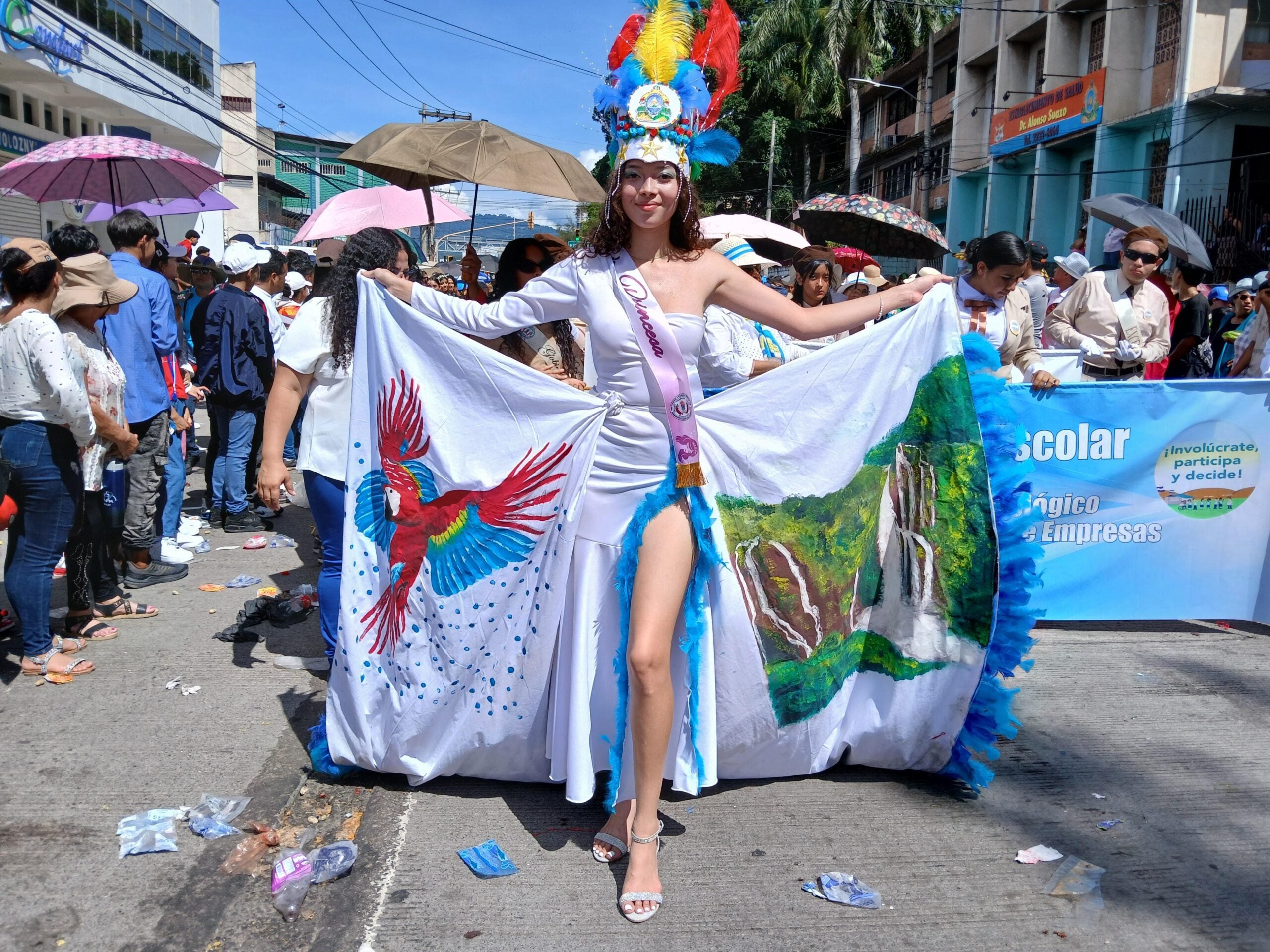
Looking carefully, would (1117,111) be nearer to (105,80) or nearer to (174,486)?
(174,486)

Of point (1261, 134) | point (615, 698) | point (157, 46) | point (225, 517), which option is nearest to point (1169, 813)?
point (615, 698)

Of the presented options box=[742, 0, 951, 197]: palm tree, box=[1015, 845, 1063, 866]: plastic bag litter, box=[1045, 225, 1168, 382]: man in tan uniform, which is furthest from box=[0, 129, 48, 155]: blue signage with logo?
box=[742, 0, 951, 197]: palm tree

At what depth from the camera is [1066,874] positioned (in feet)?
A: 9.64

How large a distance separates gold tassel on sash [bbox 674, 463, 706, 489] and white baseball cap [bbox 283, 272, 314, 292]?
31.5ft

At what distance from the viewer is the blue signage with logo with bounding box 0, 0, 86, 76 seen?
733 inches

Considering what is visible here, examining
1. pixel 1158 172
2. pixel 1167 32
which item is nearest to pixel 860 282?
pixel 1158 172

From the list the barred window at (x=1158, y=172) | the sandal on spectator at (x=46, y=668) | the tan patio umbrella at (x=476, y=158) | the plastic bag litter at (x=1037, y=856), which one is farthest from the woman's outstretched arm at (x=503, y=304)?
the barred window at (x=1158, y=172)

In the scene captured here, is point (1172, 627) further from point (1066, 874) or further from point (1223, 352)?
point (1223, 352)

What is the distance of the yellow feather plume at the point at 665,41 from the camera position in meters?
2.98

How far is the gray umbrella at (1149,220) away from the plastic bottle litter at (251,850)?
28.2ft

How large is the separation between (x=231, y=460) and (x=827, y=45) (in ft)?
109

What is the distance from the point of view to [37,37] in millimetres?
20047

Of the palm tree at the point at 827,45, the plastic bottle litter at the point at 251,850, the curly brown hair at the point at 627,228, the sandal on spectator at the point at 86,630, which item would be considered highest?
the palm tree at the point at 827,45

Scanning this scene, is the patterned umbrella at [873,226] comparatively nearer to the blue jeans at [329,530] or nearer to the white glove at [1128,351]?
the white glove at [1128,351]
